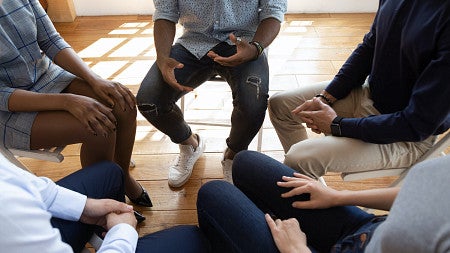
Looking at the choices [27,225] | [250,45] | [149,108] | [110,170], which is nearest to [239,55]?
[250,45]

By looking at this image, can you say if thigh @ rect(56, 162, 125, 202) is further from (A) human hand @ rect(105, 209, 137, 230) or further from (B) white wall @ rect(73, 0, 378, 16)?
(B) white wall @ rect(73, 0, 378, 16)

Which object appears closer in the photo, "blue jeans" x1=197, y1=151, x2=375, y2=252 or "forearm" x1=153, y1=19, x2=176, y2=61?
"blue jeans" x1=197, y1=151, x2=375, y2=252

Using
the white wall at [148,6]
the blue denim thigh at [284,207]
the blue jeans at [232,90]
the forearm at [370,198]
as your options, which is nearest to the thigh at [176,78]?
the blue jeans at [232,90]

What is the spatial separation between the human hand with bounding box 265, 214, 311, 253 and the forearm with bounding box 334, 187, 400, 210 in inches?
5.2

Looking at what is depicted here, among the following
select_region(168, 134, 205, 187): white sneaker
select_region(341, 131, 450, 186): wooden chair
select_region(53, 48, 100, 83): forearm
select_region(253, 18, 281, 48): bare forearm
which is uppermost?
select_region(253, 18, 281, 48): bare forearm

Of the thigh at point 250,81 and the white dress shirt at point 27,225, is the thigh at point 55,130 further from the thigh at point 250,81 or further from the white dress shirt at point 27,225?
the thigh at point 250,81

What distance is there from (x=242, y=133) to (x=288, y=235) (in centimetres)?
62

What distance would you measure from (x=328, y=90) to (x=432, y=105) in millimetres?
408

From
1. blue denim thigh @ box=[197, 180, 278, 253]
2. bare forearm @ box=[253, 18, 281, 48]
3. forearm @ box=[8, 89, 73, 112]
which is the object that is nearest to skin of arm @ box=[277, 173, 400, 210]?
blue denim thigh @ box=[197, 180, 278, 253]

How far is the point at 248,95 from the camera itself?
4.41ft

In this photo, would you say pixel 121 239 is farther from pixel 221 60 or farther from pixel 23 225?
pixel 221 60

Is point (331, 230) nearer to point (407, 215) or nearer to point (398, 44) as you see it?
point (407, 215)

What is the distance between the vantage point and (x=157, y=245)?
35.8 inches

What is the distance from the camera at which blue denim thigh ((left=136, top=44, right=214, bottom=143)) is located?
137cm
